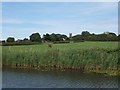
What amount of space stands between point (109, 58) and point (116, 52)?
1533 mm

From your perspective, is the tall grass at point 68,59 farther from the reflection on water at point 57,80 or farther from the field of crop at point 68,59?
the reflection on water at point 57,80

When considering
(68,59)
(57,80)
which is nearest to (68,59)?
(68,59)

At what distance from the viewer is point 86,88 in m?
20.3

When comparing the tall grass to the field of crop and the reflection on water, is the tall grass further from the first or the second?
the reflection on water

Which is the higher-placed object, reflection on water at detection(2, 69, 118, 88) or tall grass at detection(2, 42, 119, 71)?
tall grass at detection(2, 42, 119, 71)

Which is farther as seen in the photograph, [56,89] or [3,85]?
[3,85]

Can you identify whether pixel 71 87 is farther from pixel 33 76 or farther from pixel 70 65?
pixel 70 65

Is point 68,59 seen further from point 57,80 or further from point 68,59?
point 57,80

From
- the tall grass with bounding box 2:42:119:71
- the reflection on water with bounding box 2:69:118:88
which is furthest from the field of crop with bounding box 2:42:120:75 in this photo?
the reflection on water with bounding box 2:69:118:88

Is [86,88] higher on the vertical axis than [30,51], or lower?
lower

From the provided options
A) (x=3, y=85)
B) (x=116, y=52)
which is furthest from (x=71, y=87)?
(x=116, y=52)

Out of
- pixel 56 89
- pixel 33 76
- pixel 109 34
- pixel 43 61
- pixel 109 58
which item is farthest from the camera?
pixel 109 34

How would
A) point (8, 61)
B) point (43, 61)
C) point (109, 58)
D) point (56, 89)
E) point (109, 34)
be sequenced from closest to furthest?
point (56, 89), point (109, 58), point (43, 61), point (8, 61), point (109, 34)

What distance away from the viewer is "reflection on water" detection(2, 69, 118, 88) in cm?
2125
